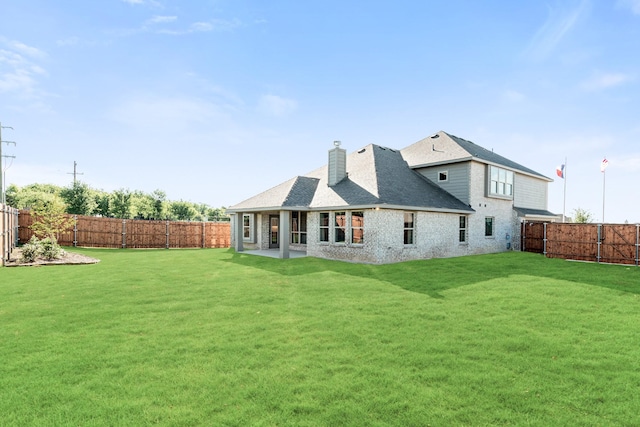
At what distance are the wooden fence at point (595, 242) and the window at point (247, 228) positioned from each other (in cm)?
1994

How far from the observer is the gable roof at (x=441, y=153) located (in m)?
21.4

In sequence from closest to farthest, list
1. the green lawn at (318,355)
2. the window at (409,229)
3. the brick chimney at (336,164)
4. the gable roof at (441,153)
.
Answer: the green lawn at (318,355)
the window at (409,229)
the brick chimney at (336,164)
the gable roof at (441,153)

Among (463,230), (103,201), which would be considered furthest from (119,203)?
(463,230)

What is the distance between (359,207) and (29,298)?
12780 millimetres

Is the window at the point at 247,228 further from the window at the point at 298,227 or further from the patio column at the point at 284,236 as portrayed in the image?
the patio column at the point at 284,236

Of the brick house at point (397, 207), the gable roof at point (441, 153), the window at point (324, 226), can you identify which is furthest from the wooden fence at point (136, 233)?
the gable roof at point (441, 153)

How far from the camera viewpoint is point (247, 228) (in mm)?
24656

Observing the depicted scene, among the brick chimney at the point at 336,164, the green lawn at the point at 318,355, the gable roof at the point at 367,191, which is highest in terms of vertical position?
the brick chimney at the point at 336,164

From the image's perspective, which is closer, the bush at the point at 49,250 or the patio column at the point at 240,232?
the bush at the point at 49,250

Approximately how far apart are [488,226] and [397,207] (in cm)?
1020

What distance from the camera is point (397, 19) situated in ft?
→ 49.3

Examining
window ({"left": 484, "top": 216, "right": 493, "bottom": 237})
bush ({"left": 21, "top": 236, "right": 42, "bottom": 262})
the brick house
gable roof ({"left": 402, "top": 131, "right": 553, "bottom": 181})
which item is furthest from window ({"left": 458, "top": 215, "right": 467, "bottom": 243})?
bush ({"left": 21, "top": 236, "right": 42, "bottom": 262})

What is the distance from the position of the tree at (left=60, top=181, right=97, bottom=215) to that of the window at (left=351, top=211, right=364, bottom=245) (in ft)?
148

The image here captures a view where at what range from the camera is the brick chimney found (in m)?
20.2
